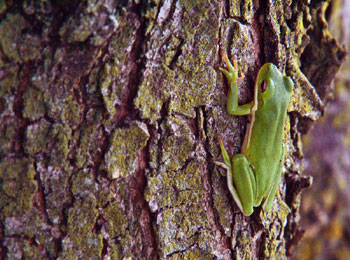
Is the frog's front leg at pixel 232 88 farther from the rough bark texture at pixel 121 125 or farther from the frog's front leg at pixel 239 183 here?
the frog's front leg at pixel 239 183

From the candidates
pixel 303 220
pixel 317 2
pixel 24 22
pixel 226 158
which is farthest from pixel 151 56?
pixel 303 220

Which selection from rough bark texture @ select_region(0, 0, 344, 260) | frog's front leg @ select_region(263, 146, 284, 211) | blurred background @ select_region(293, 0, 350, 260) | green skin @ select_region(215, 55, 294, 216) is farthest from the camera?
blurred background @ select_region(293, 0, 350, 260)

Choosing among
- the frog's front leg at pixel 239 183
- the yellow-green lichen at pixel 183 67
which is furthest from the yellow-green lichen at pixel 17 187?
the frog's front leg at pixel 239 183

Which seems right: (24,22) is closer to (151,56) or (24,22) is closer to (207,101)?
(151,56)

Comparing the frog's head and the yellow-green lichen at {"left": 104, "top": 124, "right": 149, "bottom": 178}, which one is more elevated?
the frog's head

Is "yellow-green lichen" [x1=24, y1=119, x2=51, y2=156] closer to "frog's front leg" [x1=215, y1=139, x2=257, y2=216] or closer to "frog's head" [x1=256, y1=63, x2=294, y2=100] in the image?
"frog's front leg" [x1=215, y1=139, x2=257, y2=216]

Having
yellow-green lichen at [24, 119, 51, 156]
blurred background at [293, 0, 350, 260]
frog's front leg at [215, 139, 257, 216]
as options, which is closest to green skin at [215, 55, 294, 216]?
frog's front leg at [215, 139, 257, 216]

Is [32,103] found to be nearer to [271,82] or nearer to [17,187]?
[17,187]

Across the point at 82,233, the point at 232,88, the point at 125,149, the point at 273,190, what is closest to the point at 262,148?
the point at 273,190
